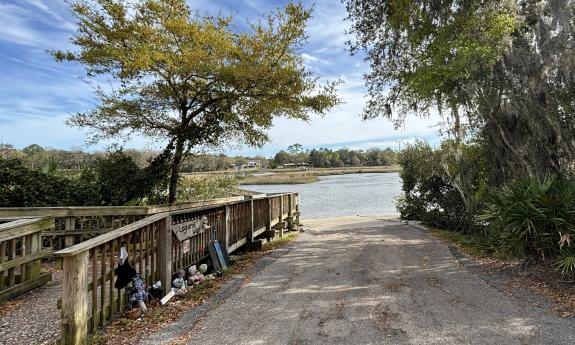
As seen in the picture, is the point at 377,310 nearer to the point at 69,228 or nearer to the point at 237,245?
the point at 237,245

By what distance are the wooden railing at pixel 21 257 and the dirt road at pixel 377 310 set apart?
2.44m

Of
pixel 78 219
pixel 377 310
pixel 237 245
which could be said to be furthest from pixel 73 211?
pixel 377 310

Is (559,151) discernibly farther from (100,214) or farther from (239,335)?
(100,214)

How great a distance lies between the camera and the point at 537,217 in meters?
5.72

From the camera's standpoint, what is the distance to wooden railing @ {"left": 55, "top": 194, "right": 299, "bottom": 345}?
319cm

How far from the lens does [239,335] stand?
381cm

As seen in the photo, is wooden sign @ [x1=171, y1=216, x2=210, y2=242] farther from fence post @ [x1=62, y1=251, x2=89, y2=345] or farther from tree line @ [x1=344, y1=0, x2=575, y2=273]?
tree line @ [x1=344, y1=0, x2=575, y2=273]

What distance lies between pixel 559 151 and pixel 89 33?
10324 millimetres

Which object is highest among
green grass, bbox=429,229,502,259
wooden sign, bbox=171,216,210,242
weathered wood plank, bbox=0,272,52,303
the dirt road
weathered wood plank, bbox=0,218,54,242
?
weathered wood plank, bbox=0,218,54,242

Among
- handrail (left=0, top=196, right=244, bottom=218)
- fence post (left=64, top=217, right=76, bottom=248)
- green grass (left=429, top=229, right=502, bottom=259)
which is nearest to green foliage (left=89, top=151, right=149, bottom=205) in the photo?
fence post (left=64, top=217, right=76, bottom=248)

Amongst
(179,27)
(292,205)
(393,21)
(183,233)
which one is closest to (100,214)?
(183,233)

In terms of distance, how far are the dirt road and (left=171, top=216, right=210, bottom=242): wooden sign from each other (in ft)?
3.56

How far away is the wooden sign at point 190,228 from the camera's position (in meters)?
5.37

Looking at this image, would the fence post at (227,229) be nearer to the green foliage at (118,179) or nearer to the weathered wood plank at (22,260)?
the weathered wood plank at (22,260)
